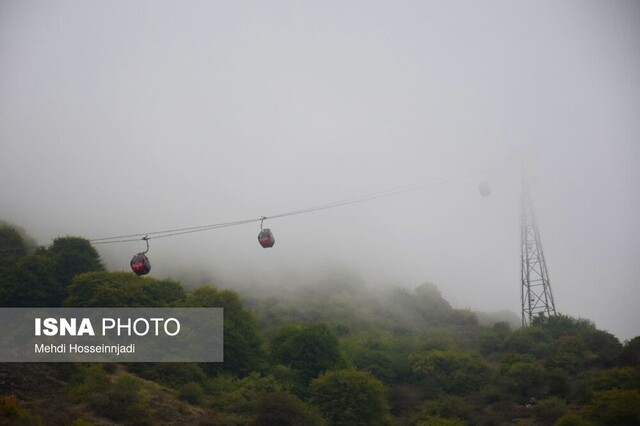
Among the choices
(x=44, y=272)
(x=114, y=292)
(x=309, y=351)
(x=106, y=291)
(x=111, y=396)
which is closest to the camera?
(x=111, y=396)

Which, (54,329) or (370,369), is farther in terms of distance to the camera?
(370,369)

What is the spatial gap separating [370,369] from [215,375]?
17.9 metres

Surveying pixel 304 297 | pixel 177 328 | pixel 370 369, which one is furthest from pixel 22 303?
pixel 304 297

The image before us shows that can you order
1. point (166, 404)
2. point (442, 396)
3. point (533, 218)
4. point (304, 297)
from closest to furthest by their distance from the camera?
point (166, 404), point (442, 396), point (533, 218), point (304, 297)

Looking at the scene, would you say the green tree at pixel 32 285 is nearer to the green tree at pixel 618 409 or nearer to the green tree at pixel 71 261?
the green tree at pixel 71 261

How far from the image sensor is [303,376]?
5753 cm

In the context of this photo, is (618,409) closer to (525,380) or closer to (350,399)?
(525,380)

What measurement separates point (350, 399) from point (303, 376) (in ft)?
33.3

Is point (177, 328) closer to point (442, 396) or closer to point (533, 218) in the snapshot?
point (442, 396)

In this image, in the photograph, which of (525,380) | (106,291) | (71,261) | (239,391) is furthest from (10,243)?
(525,380)

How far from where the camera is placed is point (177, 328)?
56.7 metres

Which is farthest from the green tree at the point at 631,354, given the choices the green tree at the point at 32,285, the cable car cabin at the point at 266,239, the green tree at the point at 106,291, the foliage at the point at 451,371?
the green tree at the point at 32,285

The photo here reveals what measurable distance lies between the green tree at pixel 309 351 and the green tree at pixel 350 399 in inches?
306

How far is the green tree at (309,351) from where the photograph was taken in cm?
5847
